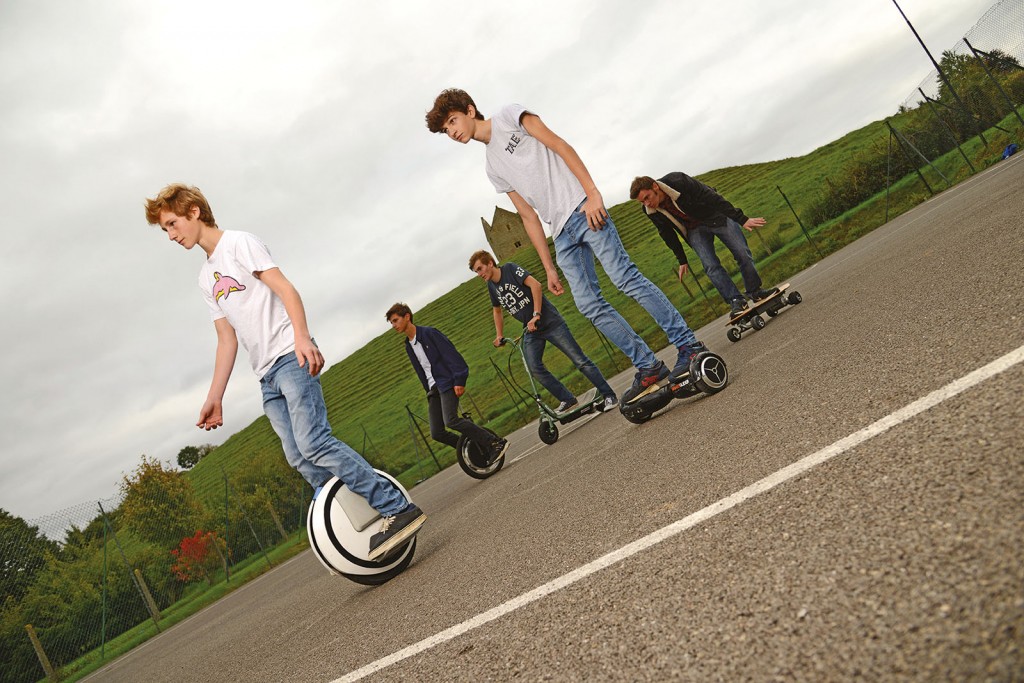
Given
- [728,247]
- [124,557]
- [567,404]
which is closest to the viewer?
[728,247]

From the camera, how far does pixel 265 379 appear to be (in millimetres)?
4590

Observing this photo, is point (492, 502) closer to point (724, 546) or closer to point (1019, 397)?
point (724, 546)

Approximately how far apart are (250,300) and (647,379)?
291 cm

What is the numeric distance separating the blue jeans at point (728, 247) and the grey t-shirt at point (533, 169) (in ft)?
10.9

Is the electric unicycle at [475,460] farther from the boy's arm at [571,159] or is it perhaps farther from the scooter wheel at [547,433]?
the boy's arm at [571,159]

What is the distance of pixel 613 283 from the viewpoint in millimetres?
5227

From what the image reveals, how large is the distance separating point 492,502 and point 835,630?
4.47 meters

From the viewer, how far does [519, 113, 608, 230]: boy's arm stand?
5.22 metres

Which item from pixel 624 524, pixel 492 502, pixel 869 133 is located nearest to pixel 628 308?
pixel 492 502

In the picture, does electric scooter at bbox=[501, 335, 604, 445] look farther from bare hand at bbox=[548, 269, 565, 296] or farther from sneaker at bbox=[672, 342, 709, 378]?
sneaker at bbox=[672, 342, 709, 378]

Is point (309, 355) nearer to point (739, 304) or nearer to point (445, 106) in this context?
Result: point (445, 106)

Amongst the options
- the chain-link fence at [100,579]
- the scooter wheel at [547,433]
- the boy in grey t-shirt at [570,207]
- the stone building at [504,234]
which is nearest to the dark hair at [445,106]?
the boy in grey t-shirt at [570,207]

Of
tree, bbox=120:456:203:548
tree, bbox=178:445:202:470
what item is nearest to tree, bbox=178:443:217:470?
tree, bbox=178:445:202:470

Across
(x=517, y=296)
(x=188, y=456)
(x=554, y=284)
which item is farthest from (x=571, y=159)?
(x=188, y=456)
